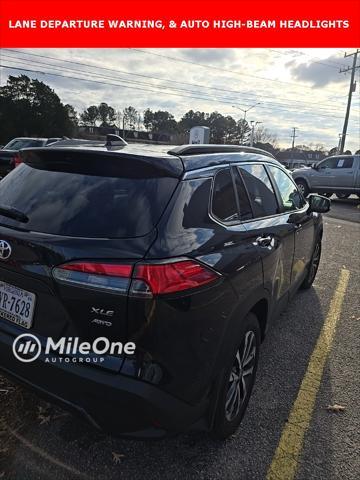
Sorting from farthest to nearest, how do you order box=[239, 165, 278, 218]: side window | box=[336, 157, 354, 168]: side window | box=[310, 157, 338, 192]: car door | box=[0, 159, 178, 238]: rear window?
1. box=[310, 157, 338, 192]: car door
2. box=[336, 157, 354, 168]: side window
3. box=[239, 165, 278, 218]: side window
4. box=[0, 159, 178, 238]: rear window

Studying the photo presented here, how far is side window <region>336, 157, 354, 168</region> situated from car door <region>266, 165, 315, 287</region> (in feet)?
42.9

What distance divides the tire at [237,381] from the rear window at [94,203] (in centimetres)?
94

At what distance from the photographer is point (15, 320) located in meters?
1.92

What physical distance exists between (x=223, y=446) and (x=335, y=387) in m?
1.17

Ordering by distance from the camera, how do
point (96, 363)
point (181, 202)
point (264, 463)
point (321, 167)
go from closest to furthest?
point (96, 363), point (181, 202), point (264, 463), point (321, 167)

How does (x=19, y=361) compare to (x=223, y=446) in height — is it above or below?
above

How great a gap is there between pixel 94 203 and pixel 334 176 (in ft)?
52.3

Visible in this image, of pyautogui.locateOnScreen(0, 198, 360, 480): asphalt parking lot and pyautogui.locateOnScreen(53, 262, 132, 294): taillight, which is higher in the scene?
pyautogui.locateOnScreen(53, 262, 132, 294): taillight

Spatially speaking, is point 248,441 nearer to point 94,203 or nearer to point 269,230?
point 269,230

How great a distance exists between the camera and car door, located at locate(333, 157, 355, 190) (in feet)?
51.0

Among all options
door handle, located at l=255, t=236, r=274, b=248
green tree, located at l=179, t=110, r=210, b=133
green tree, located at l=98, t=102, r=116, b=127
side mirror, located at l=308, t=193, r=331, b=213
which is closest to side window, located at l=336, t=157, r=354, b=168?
side mirror, located at l=308, t=193, r=331, b=213

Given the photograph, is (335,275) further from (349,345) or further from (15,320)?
(15,320)

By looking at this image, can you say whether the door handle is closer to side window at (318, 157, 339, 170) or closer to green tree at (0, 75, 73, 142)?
side window at (318, 157, 339, 170)

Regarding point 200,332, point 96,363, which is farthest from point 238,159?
point 96,363
